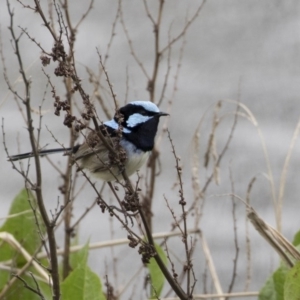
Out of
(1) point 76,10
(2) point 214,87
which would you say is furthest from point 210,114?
(1) point 76,10

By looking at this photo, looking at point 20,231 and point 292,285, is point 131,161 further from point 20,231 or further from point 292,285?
Answer: point 292,285

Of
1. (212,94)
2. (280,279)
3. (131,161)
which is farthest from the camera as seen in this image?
(212,94)

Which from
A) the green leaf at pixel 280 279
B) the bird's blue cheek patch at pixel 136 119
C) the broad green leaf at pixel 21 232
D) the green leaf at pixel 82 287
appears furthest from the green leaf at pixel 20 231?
the green leaf at pixel 280 279

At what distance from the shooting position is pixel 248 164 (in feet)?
20.9

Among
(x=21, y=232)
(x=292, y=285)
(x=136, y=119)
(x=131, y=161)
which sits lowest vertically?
(x=21, y=232)

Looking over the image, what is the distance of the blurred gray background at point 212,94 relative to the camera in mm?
6215

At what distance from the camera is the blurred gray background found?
20.4ft

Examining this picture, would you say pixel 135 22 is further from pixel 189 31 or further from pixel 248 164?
pixel 248 164

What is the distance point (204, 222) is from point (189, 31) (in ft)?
4.66

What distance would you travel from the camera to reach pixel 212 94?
21.3 ft

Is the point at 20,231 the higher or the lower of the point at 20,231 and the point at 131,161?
the lower

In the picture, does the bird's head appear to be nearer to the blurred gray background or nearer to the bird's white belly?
the bird's white belly

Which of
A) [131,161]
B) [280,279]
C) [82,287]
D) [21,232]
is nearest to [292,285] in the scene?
[280,279]

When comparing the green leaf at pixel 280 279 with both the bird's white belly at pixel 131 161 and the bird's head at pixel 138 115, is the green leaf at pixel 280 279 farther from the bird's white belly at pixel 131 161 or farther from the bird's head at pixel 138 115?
the bird's head at pixel 138 115
